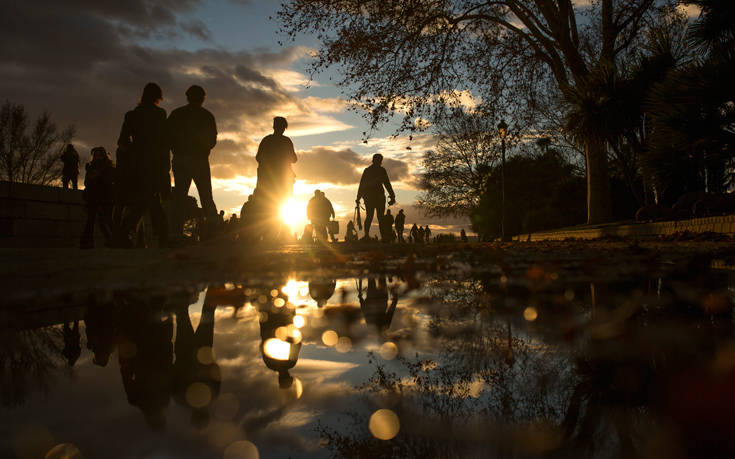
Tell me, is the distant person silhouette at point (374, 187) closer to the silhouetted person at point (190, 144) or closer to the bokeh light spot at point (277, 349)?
the silhouetted person at point (190, 144)

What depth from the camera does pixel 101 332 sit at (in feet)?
5.46

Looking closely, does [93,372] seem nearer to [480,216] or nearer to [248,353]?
[248,353]

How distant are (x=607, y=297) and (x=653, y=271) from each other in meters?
1.50

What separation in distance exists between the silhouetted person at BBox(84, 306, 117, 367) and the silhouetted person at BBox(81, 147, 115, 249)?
692 centimetres

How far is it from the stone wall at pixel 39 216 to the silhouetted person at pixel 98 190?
8.84 ft

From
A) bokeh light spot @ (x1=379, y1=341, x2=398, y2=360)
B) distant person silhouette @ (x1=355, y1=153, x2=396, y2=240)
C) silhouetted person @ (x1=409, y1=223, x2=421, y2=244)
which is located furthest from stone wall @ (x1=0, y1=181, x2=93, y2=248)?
silhouetted person @ (x1=409, y1=223, x2=421, y2=244)

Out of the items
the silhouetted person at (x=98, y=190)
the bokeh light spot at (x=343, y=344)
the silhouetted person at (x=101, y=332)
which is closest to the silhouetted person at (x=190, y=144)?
the silhouetted person at (x=98, y=190)

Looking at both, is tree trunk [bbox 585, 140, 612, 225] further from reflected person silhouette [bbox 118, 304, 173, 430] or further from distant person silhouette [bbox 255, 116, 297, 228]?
reflected person silhouette [bbox 118, 304, 173, 430]

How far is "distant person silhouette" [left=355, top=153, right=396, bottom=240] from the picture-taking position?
478 inches

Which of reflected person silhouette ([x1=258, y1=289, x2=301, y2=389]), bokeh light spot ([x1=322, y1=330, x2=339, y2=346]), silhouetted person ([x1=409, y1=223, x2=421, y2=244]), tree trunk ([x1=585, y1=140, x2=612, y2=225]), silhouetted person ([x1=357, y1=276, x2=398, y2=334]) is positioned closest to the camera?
reflected person silhouette ([x1=258, y1=289, x2=301, y2=389])

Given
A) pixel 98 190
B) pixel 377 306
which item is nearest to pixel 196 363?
pixel 377 306

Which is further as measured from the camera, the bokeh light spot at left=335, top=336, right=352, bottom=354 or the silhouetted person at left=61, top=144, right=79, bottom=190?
the silhouetted person at left=61, top=144, right=79, bottom=190

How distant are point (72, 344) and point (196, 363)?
0.52 metres

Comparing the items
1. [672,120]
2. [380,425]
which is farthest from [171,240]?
[672,120]
